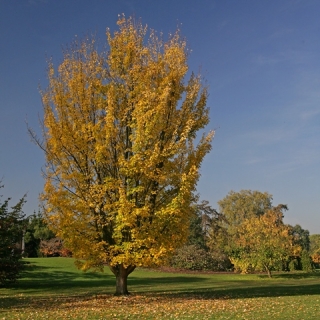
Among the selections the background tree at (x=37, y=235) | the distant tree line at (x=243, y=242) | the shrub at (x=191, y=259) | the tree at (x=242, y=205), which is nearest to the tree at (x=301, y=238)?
the distant tree line at (x=243, y=242)

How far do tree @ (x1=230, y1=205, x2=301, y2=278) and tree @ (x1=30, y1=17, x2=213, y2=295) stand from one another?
22329 millimetres

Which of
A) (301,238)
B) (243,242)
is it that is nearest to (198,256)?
(243,242)

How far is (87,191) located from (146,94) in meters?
4.38

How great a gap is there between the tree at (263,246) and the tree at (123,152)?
2233 centimetres

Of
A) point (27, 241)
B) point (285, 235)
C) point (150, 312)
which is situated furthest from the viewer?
point (27, 241)

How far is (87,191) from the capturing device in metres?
15.6

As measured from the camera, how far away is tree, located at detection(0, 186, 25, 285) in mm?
22016

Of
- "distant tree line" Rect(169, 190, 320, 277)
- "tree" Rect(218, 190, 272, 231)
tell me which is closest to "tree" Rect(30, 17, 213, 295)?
"distant tree line" Rect(169, 190, 320, 277)

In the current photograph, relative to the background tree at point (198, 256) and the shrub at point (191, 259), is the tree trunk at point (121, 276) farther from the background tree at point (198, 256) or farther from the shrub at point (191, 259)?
the shrub at point (191, 259)

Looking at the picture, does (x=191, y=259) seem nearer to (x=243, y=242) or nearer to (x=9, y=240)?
(x=243, y=242)

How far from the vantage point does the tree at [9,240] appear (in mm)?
22016

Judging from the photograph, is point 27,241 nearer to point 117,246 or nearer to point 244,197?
point 244,197

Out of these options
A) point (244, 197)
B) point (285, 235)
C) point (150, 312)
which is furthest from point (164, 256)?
point (244, 197)

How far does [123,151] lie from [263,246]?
79.2 ft
